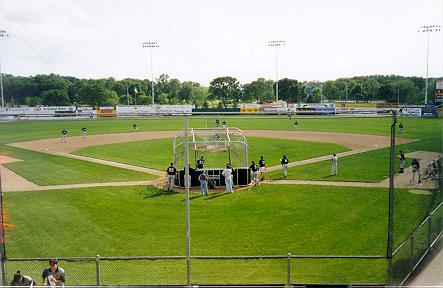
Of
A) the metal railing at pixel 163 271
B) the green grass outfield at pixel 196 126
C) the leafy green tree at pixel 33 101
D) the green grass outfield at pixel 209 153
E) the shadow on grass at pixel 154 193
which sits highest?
the leafy green tree at pixel 33 101

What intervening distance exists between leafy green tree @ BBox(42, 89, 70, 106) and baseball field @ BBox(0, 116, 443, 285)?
38.5 m

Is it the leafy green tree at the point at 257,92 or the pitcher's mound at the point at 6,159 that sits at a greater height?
the leafy green tree at the point at 257,92

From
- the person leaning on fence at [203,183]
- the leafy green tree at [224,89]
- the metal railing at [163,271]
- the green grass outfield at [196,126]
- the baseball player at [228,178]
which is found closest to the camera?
the metal railing at [163,271]

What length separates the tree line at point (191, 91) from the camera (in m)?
61.2

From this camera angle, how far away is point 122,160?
28.1 meters

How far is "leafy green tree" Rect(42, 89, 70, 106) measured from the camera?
62.7m

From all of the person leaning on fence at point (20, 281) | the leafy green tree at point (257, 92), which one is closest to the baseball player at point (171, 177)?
the person leaning on fence at point (20, 281)

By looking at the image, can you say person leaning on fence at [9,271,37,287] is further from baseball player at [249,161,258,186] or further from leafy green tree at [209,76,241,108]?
leafy green tree at [209,76,241,108]

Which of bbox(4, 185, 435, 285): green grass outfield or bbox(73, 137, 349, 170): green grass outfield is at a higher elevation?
bbox(73, 137, 349, 170): green grass outfield

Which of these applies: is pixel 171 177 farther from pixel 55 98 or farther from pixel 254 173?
pixel 55 98

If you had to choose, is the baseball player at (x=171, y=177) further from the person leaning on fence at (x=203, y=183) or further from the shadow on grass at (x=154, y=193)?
the person leaning on fence at (x=203, y=183)

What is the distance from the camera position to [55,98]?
65.7 meters


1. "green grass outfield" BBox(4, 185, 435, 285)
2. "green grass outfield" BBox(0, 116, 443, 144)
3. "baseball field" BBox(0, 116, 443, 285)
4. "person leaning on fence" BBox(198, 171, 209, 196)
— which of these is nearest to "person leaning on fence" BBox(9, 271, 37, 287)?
"baseball field" BBox(0, 116, 443, 285)

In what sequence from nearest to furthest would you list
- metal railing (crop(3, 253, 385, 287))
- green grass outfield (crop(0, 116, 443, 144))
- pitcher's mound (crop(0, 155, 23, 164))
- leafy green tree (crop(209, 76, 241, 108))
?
metal railing (crop(3, 253, 385, 287))
pitcher's mound (crop(0, 155, 23, 164))
green grass outfield (crop(0, 116, 443, 144))
leafy green tree (crop(209, 76, 241, 108))
